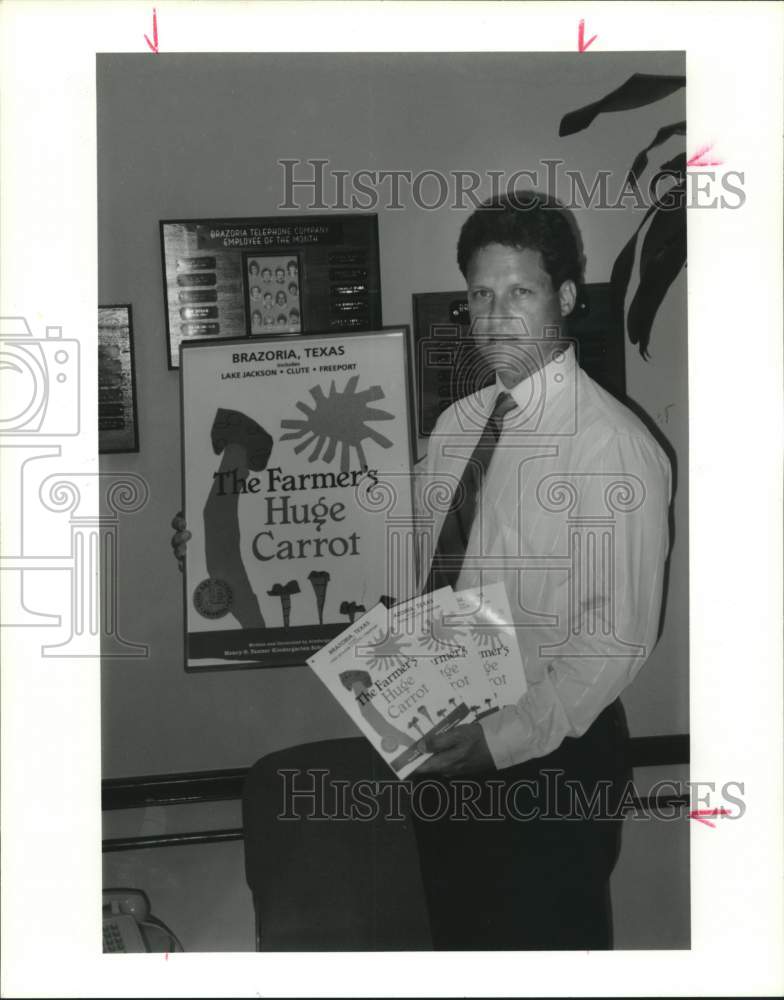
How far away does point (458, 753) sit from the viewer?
1644 mm

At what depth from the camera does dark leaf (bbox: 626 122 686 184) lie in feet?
5.45

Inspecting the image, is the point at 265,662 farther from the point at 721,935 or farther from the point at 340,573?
the point at 721,935

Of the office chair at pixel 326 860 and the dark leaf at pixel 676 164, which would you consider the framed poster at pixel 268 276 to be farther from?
the office chair at pixel 326 860

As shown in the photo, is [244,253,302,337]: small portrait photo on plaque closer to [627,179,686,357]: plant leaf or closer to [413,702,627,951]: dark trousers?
[627,179,686,357]: plant leaf

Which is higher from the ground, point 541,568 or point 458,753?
point 541,568

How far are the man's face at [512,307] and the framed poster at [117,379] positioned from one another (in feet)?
2.18

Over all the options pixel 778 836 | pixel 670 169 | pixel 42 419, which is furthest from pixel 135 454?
pixel 778 836

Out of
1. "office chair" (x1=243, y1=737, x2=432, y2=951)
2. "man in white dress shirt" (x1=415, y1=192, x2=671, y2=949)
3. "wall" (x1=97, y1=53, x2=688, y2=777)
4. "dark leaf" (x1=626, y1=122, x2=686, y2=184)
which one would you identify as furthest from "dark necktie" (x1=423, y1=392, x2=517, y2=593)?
"dark leaf" (x1=626, y1=122, x2=686, y2=184)

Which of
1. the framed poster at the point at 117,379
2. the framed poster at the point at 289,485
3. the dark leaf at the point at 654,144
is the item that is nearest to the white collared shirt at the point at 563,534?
the framed poster at the point at 289,485

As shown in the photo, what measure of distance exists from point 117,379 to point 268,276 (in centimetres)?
35

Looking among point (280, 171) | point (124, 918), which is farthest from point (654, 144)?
point (124, 918)

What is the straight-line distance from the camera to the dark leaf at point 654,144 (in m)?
1.66

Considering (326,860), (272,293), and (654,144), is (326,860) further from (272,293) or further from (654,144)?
(654,144)

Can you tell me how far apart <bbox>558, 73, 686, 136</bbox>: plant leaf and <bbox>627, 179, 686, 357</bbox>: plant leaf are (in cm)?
18
